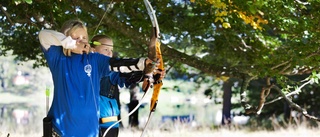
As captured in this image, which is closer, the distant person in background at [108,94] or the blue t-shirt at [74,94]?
the blue t-shirt at [74,94]

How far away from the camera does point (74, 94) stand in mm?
2783

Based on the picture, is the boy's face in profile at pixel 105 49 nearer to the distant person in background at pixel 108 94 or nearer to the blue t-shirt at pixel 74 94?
the distant person in background at pixel 108 94

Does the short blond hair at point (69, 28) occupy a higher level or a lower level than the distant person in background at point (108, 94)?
higher

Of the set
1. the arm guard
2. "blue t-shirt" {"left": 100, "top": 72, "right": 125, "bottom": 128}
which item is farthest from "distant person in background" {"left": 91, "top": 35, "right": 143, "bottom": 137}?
the arm guard

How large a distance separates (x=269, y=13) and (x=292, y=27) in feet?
0.99

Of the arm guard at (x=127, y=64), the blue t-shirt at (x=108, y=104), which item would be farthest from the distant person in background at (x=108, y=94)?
the arm guard at (x=127, y=64)

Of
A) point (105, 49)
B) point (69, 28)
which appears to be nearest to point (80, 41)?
point (69, 28)

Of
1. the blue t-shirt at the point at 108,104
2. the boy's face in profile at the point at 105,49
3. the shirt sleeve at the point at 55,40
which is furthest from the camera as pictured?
the blue t-shirt at the point at 108,104

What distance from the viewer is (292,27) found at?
5789 millimetres

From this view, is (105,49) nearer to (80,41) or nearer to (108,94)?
(108,94)

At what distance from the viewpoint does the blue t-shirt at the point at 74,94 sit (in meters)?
2.79

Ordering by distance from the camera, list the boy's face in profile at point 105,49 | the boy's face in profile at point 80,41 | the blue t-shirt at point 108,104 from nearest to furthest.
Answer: the boy's face in profile at point 80,41
the boy's face in profile at point 105,49
the blue t-shirt at point 108,104

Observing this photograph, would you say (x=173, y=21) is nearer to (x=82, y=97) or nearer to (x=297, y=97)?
(x=82, y=97)

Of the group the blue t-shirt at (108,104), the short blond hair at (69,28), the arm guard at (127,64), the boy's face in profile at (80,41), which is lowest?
the blue t-shirt at (108,104)
